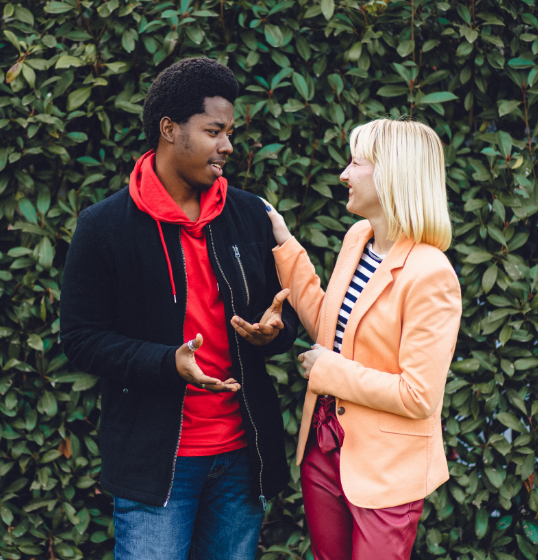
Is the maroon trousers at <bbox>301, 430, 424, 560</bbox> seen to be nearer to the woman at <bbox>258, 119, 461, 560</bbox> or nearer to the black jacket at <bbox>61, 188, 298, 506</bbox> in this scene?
the woman at <bbox>258, 119, 461, 560</bbox>

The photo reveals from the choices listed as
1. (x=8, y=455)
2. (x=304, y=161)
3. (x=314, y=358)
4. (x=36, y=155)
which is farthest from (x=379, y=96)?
(x=8, y=455)

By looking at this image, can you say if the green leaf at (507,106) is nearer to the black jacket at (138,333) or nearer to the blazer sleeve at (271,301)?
the blazer sleeve at (271,301)

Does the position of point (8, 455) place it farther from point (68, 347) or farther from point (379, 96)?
point (379, 96)

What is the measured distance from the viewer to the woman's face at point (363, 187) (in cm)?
178

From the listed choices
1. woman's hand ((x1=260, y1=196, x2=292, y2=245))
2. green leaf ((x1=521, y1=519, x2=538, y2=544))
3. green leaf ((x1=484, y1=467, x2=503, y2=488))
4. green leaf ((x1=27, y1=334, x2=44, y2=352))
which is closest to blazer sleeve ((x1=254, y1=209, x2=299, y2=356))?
woman's hand ((x1=260, y1=196, x2=292, y2=245))

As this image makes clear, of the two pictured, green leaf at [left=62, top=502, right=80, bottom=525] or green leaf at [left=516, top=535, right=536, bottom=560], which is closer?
green leaf at [left=62, top=502, right=80, bottom=525]

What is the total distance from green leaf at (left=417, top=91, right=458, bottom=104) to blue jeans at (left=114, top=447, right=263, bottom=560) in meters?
1.71

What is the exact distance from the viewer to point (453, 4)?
255 cm

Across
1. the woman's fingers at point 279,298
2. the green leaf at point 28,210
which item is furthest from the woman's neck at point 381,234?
the green leaf at point 28,210

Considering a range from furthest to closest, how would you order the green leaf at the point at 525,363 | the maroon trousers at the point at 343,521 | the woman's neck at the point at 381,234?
the green leaf at the point at 525,363, the woman's neck at the point at 381,234, the maroon trousers at the point at 343,521

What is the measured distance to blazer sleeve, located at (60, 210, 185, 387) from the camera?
5.40 feet

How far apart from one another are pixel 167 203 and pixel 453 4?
1754 millimetres

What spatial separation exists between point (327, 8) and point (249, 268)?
1.30 metres

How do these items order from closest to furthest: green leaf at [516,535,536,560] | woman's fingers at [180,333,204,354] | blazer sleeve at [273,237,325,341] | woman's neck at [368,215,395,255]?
1. woman's fingers at [180,333,204,354]
2. woman's neck at [368,215,395,255]
3. blazer sleeve at [273,237,325,341]
4. green leaf at [516,535,536,560]
